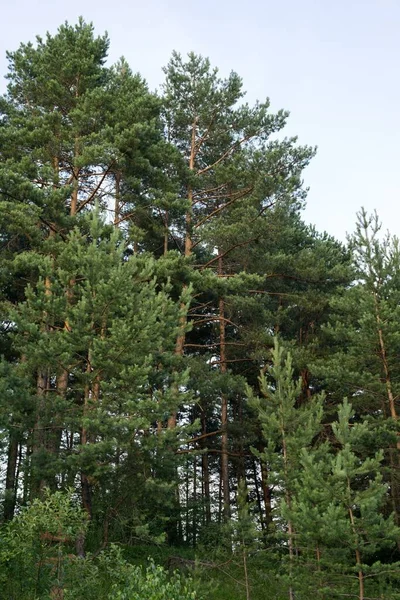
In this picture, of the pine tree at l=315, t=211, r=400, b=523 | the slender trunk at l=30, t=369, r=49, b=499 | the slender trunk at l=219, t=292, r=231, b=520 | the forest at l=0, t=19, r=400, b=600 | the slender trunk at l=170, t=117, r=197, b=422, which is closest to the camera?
the forest at l=0, t=19, r=400, b=600

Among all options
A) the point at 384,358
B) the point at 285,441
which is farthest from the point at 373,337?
the point at 285,441

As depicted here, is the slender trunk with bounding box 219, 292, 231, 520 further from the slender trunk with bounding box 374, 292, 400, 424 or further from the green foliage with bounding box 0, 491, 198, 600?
the green foliage with bounding box 0, 491, 198, 600

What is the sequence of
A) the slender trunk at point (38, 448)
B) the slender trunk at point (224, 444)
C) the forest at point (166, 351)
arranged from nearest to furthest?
the forest at point (166, 351) → the slender trunk at point (38, 448) → the slender trunk at point (224, 444)

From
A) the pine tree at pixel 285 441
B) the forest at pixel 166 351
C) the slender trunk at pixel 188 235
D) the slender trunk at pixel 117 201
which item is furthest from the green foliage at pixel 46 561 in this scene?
the slender trunk at pixel 117 201

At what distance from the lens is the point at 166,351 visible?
13773 millimetres

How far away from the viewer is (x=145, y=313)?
473 inches

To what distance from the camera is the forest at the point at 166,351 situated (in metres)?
9.34

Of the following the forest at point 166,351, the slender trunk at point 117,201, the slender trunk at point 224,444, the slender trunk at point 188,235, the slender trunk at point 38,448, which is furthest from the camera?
the slender trunk at point 224,444

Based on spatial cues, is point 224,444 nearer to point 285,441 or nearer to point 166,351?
point 166,351

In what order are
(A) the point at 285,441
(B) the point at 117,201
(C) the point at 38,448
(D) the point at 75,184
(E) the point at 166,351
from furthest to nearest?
(B) the point at 117,201 → (D) the point at 75,184 → (E) the point at 166,351 → (C) the point at 38,448 → (A) the point at 285,441

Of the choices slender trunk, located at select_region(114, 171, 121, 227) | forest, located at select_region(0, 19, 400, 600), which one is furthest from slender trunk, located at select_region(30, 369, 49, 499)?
slender trunk, located at select_region(114, 171, 121, 227)

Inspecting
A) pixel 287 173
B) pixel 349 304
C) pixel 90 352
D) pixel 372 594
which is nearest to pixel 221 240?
pixel 287 173

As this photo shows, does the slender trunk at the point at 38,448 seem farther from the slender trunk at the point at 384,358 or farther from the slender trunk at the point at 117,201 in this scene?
the slender trunk at the point at 384,358

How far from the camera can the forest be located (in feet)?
30.6
